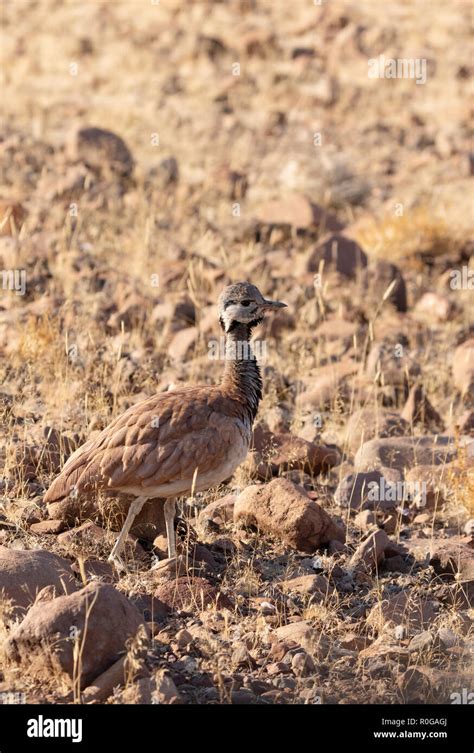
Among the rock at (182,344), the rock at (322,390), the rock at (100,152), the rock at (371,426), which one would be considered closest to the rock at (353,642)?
the rock at (371,426)

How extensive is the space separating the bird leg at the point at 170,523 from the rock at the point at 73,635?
1.04 metres

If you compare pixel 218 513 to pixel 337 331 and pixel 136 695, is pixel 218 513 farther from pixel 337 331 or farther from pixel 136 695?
pixel 337 331

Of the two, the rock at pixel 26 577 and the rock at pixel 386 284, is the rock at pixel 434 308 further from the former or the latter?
the rock at pixel 26 577

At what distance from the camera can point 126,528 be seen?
556 centimetres

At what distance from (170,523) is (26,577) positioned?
0.95 metres

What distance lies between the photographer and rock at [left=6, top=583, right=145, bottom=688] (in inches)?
173

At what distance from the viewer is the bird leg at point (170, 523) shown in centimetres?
561

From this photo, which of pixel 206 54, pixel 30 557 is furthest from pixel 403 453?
pixel 206 54

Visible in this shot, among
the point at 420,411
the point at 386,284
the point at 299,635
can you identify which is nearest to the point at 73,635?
the point at 299,635

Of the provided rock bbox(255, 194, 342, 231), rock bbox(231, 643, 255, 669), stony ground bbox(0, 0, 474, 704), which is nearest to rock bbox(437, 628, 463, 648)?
stony ground bbox(0, 0, 474, 704)

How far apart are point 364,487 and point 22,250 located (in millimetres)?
4141

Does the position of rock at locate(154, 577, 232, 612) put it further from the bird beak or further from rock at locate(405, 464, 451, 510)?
rock at locate(405, 464, 451, 510)
